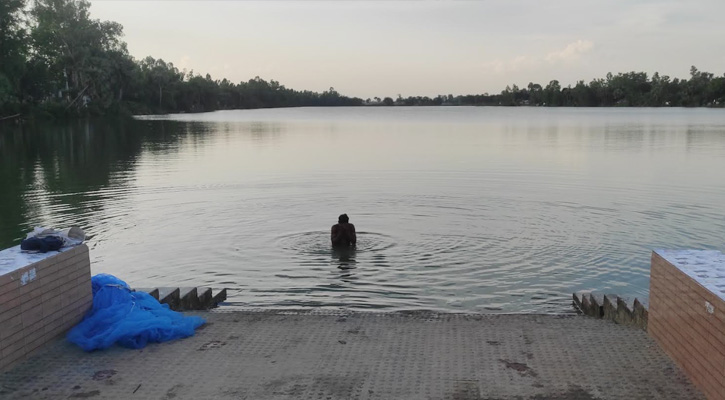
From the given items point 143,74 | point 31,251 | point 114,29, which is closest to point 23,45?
point 114,29

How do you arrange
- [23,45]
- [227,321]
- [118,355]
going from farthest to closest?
Answer: [23,45] < [227,321] < [118,355]

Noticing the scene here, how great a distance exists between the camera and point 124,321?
719cm

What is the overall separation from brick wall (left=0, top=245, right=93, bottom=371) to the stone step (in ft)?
4.65

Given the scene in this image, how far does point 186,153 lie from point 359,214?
81.5ft

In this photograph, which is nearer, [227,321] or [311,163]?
[227,321]

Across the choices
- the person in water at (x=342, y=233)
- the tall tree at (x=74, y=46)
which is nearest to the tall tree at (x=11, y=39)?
the tall tree at (x=74, y=46)

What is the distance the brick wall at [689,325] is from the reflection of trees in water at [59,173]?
14608mm

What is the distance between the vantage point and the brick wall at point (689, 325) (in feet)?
16.6

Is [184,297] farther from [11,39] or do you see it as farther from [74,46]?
[74,46]

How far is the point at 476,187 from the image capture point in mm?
24844

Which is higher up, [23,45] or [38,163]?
[23,45]

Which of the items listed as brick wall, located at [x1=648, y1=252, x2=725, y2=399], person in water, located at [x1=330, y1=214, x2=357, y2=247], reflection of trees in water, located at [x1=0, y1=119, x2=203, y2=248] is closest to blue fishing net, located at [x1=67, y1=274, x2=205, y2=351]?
brick wall, located at [x1=648, y1=252, x2=725, y2=399]

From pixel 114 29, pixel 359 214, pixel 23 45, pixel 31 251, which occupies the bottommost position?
pixel 359 214

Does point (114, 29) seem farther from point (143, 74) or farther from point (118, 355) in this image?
point (118, 355)
